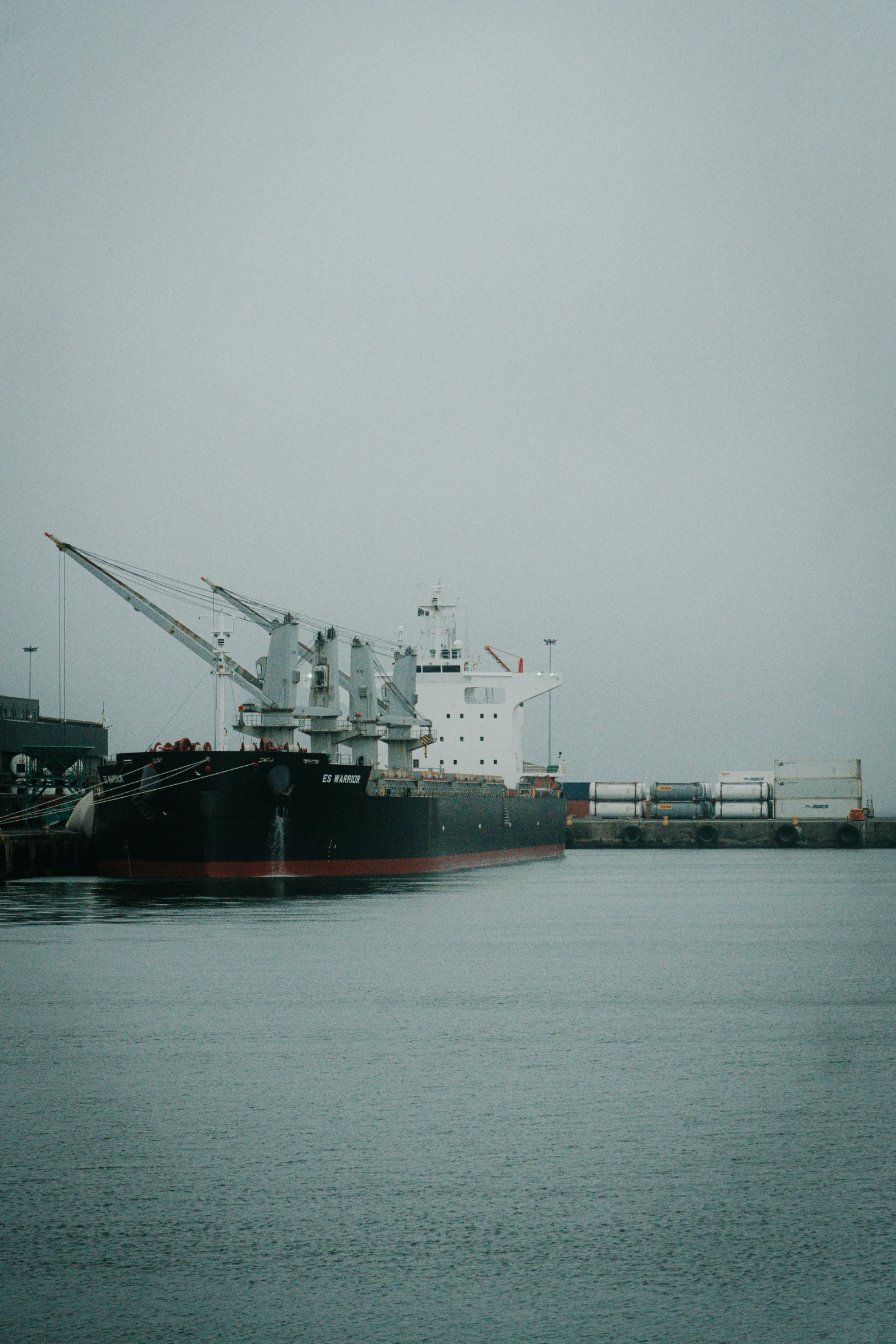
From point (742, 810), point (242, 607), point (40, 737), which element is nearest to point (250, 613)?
point (242, 607)

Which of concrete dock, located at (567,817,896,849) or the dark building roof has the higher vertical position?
the dark building roof

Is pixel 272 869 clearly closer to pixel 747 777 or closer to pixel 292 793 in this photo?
pixel 292 793

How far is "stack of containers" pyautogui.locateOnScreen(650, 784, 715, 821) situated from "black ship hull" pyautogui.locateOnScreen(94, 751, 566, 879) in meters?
50.8

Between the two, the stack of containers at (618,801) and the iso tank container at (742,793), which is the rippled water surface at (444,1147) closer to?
the iso tank container at (742,793)

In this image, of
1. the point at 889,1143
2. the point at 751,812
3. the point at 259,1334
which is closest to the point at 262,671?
the point at 889,1143

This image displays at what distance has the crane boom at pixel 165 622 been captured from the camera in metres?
43.8

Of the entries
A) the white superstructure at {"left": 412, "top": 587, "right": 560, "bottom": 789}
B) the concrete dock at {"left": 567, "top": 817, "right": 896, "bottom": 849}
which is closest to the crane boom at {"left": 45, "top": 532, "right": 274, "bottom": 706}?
the white superstructure at {"left": 412, "top": 587, "right": 560, "bottom": 789}

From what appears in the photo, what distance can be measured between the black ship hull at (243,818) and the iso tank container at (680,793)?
172 feet

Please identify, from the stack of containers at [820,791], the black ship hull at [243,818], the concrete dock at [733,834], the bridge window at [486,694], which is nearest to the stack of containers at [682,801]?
the concrete dock at [733,834]

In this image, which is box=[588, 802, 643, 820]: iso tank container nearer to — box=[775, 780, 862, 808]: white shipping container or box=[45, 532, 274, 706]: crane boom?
box=[775, 780, 862, 808]: white shipping container

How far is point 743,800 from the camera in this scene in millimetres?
91000

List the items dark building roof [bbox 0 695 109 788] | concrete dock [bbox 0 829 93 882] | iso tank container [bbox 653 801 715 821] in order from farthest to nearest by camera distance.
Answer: iso tank container [bbox 653 801 715 821]
dark building roof [bbox 0 695 109 788]
concrete dock [bbox 0 829 93 882]

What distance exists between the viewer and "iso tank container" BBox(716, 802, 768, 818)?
8900 centimetres

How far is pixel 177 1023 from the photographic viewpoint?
49.0 ft
